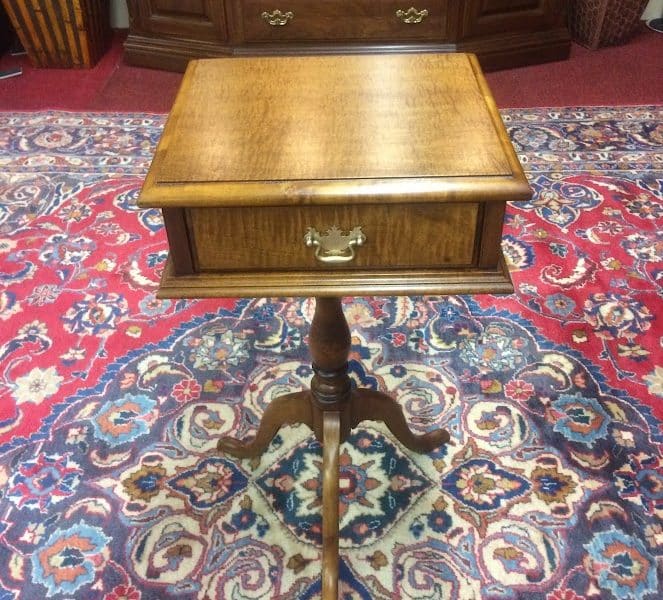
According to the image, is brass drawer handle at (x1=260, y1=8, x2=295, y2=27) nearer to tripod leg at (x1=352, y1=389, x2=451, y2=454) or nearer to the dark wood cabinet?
the dark wood cabinet

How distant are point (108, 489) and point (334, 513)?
17.4 inches

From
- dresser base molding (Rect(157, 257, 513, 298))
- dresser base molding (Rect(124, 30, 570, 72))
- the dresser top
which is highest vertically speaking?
the dresser top

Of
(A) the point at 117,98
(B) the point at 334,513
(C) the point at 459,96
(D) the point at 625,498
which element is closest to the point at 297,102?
(C) the point at 459,96

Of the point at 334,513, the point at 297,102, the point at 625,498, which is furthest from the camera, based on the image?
the point at 625,498

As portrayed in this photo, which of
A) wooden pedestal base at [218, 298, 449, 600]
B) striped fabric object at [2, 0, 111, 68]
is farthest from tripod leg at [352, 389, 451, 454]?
striped fabric object at [2, 0, 111, 68]

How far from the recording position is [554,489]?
124 centimetres

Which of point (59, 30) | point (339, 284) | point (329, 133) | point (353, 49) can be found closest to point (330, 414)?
point (339, 284)

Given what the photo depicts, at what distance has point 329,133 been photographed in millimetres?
872

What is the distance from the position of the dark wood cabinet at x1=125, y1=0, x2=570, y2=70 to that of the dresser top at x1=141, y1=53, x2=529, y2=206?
57.7 inches

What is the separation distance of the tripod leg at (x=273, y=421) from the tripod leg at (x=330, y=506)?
0.07m

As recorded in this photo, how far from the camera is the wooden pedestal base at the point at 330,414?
1.06 metres

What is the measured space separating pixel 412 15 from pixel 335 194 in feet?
6.19

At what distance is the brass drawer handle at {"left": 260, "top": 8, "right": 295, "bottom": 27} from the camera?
2402 mm

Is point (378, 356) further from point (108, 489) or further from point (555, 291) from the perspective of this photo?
point (108, 489)
